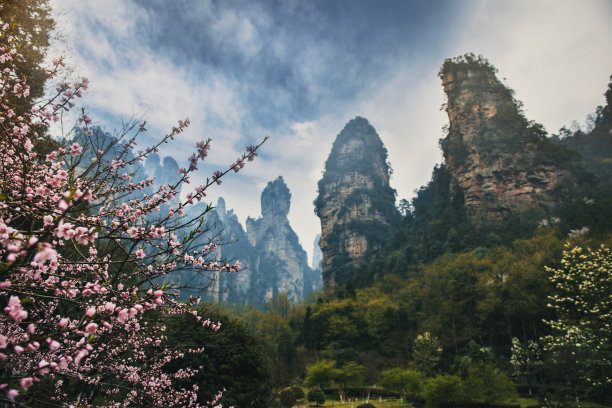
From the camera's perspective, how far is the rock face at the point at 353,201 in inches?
2798

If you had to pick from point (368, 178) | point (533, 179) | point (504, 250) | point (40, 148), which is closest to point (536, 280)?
point (504, 250)

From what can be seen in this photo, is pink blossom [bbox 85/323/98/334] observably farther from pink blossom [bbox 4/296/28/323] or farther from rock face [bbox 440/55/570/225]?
rock face [bbox 440/55/570/225]

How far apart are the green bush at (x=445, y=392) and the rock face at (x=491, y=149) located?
32361 millimetres

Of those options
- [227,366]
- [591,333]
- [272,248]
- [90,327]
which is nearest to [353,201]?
[591,333]

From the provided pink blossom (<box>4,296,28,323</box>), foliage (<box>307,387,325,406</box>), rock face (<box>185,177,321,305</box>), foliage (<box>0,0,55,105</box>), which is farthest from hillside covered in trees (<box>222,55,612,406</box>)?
rock face (<box>185,177,321,305</box>)

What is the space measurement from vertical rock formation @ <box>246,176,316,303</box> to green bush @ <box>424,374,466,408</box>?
131291 mm

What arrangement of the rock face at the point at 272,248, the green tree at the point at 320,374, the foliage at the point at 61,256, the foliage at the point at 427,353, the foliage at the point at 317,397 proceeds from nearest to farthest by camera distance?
the foliage at the point at 61,256, the foliage at the point at 317,397, the foliage at the point at 427,353, the green tree at the point at 320,374, the rock face at the point at 272,248

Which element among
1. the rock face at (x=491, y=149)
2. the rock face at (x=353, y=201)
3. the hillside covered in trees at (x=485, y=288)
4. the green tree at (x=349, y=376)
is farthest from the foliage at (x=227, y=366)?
the rock face at (x=353, y=201)

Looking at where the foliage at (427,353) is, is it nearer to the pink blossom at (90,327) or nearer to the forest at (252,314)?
the forest at (252,314)

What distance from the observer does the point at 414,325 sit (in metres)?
31.8

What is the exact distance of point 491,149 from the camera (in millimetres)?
44875

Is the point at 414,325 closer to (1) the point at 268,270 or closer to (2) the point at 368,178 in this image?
(2) the point at 368,178

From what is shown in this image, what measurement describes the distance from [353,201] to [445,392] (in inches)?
2431

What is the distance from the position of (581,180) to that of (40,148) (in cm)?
5571
